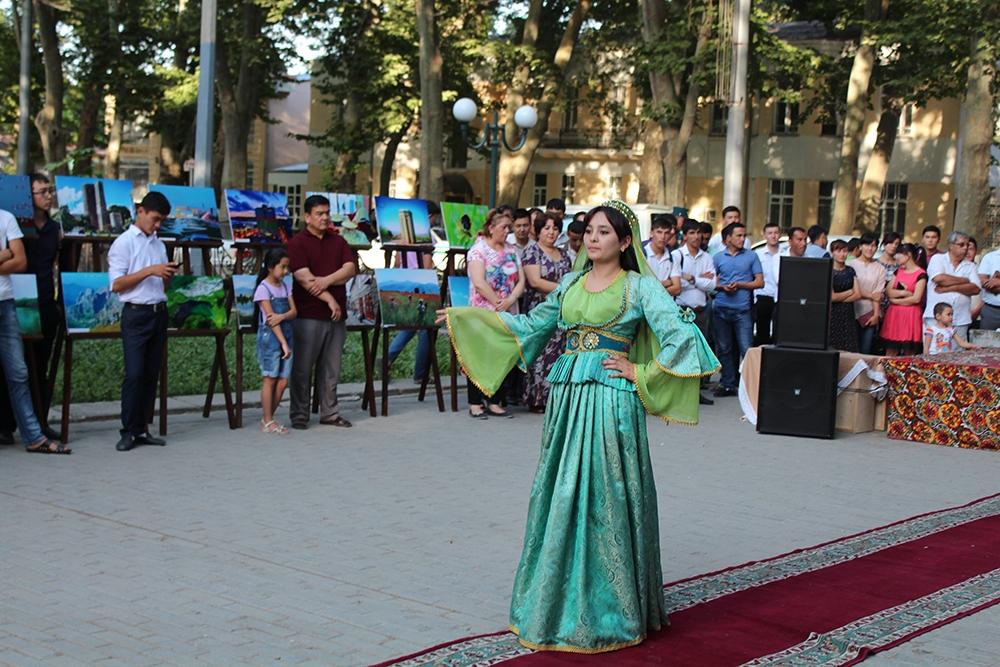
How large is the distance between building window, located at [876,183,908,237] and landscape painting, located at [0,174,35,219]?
42641 millimetres

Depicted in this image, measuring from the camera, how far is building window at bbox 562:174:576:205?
56531 mm

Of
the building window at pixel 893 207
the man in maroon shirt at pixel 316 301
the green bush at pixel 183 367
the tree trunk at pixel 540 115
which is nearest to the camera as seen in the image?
the man in maroon shirt at pixel 316 301

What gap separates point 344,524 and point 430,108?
70.2ft

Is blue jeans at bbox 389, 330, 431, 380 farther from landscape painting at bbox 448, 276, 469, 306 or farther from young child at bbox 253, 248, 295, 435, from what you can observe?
young child at bbox 253, 248, 295, 435

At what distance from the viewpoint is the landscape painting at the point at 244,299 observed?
39.2 feet

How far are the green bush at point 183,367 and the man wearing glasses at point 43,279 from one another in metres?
1.88

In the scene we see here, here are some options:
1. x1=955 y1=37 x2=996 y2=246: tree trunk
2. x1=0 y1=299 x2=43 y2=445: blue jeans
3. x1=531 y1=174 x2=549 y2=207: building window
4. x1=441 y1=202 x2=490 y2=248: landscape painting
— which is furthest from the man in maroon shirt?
x1=531 y1=174 x2=549 y2=207: building window

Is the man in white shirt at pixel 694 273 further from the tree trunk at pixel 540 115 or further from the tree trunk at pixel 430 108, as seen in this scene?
the tree trunk at pixel 540 115

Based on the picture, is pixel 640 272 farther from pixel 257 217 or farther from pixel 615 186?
pixel 615 186

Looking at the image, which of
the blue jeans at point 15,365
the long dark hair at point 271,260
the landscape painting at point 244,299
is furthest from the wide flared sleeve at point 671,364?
the landscape painting at point 244,299

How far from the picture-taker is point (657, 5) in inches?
1245

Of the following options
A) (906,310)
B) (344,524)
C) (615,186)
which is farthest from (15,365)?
(615,186)

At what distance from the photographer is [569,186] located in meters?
56.8

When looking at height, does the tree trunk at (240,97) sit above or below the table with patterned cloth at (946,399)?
above
